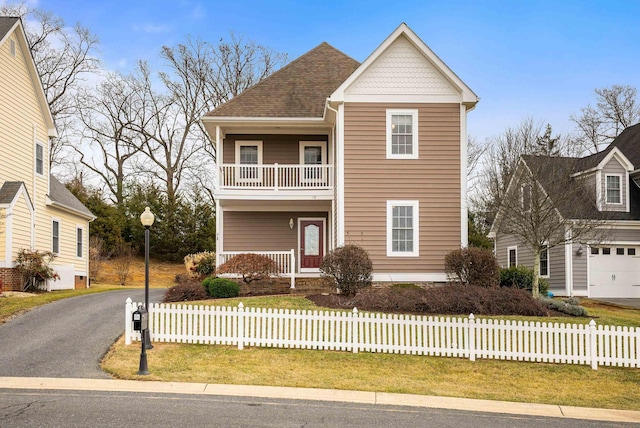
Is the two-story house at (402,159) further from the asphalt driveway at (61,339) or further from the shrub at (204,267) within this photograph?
the asphalt driveway at (61,339)

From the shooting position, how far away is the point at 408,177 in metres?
20.7

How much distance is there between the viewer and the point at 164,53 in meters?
43.5

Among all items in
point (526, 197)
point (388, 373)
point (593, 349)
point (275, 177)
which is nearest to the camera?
point (388, 373)

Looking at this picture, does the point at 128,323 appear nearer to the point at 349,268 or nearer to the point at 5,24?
the point at 349,268

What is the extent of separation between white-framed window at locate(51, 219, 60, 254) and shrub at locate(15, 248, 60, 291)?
12.6ft

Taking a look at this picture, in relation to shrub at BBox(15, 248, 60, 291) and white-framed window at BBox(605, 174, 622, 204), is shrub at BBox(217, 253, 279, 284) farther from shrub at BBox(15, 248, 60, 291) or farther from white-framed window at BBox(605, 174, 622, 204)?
white-framed window at BBox(605, 174, 622, 204)

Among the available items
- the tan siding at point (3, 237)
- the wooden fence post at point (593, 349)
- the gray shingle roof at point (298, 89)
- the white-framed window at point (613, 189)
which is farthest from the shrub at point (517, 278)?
the tan siding at point (3, 237)

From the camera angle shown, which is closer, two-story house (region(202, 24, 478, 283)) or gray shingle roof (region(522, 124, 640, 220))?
two-story house (region(202, 24, 478, 283))

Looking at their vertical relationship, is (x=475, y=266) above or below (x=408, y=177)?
below

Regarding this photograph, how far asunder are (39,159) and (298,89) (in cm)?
1056

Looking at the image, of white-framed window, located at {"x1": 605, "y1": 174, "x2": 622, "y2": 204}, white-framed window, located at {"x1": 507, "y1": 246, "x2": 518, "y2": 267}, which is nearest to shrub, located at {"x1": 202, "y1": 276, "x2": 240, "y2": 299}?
white-framed window, located at {"x1": 507, "y1": 246, "x2": 518, "y2": 267}

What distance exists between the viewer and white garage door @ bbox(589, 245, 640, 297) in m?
25.8

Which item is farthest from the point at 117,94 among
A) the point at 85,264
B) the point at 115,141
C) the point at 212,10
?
the point at 212,10

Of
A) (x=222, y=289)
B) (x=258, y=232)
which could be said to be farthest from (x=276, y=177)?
(x=222, y=289)
